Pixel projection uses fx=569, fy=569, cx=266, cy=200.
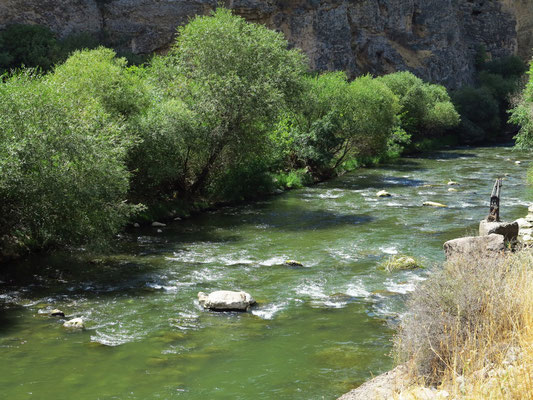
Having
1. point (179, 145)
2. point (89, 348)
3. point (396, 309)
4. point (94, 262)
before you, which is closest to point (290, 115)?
point (179, 145)

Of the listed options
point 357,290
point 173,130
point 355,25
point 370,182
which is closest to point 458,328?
point 357,290

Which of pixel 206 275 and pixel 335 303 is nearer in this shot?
pixel 335 303

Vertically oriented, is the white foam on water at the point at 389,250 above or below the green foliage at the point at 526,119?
below

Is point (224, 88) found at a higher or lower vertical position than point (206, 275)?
higher

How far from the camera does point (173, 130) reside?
2511 centimetres

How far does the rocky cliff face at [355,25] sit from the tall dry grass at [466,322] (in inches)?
2086

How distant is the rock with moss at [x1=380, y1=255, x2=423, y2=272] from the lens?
17938 millimetres

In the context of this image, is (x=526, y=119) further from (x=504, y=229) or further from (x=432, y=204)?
(x=504, y=229)

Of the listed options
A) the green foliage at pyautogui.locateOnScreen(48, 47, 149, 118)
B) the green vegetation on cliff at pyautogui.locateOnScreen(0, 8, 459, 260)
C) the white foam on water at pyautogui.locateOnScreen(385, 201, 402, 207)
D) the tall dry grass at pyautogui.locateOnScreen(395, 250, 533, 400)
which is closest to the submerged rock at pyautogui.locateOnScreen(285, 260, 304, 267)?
the green vegetation on cliff at pyautogui.locateOnScreen(0, 8, 459, 260)

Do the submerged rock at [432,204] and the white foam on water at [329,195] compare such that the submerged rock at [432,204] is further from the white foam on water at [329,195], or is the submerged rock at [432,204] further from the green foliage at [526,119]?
the green foliage at [526,119]

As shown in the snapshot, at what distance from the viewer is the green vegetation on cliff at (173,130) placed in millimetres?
16641

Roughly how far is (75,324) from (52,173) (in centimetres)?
519

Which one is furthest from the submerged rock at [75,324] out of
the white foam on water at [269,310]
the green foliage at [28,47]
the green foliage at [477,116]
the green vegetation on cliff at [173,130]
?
the green foliage at [477,116]

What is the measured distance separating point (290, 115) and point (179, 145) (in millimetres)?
15324
